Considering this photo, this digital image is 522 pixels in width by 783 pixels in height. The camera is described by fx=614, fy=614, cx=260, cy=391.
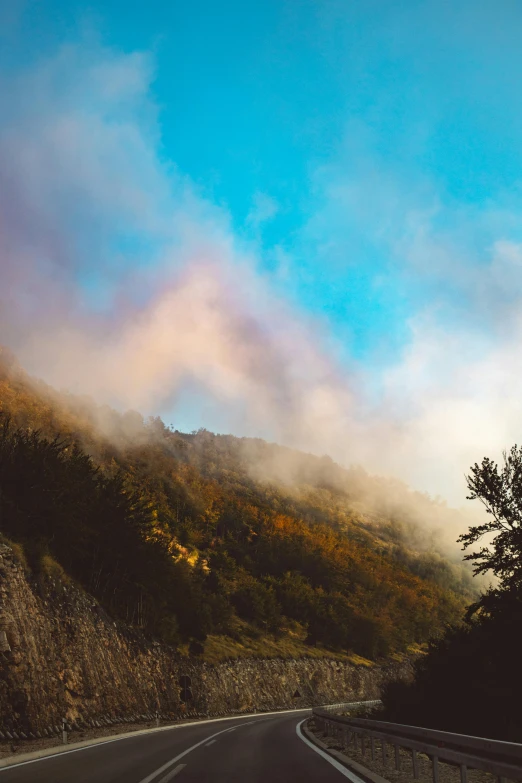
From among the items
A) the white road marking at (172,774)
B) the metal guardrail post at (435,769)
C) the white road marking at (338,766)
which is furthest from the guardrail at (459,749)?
the white road marking at (172,774)

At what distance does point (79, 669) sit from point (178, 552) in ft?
176

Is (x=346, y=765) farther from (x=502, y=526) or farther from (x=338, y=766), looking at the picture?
(x=502, y=526)

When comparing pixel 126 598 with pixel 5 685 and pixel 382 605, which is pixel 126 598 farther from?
pixel 382 605

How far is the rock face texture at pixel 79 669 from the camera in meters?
23.4

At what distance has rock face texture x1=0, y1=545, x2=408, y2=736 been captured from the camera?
76.9 feet

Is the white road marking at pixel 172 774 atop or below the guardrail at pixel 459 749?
below

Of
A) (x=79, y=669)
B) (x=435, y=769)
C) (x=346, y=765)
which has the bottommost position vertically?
(x=79, y=669)

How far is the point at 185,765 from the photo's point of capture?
12.8 meters

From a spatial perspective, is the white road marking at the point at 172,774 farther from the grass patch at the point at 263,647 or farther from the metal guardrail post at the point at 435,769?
the grass patch at the point at 263,647

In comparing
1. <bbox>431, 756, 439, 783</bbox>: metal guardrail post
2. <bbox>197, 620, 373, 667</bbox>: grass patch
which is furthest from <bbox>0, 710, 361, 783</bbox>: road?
<bbox>197, 620, 373, 667</bbox>: grass patch

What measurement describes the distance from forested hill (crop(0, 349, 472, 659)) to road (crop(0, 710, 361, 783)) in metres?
15.5

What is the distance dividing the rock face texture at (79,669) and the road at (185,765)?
6315 mm

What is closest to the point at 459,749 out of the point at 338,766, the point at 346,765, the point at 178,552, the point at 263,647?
the point at 338,766

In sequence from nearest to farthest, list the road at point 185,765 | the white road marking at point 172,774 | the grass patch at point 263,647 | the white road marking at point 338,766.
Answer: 1. the white road marking at point 172,774
2. the white road marking at point 338,766
3. the road at point 185,765
4. the grass patch at point 263,647
